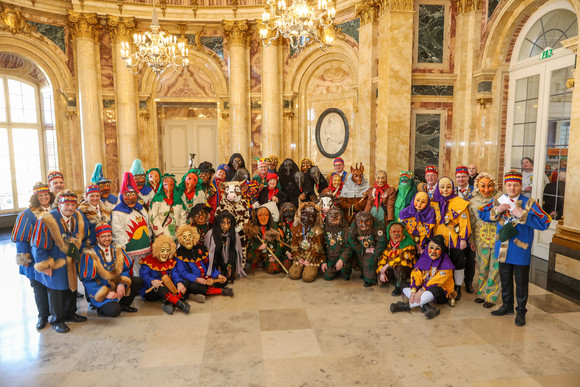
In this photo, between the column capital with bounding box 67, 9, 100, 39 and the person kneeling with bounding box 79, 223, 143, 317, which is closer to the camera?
the person kneeling with bounding box 79, 223, 143, 317

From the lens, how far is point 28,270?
4.44 m


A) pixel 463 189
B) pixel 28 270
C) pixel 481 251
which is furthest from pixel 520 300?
pixel 28 270

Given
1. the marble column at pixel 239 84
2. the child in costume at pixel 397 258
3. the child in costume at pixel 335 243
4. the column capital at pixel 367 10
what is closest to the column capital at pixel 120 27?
the marble column at pixel 239 84

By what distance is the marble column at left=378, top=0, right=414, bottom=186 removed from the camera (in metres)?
8.55

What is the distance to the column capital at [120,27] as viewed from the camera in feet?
36.5

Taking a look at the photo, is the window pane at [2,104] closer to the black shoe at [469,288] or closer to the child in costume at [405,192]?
the child in costume at [405,192]

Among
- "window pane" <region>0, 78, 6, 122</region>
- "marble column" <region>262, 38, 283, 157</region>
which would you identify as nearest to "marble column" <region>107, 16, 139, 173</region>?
"window pane" <region>0, 78, 6, 122</region>

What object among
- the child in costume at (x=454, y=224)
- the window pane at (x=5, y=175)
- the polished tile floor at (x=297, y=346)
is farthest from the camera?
the window pane at (x=5, y=175)

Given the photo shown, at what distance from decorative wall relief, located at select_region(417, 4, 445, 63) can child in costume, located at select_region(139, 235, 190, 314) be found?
22.9 feet

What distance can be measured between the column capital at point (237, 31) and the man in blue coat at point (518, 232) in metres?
9.39

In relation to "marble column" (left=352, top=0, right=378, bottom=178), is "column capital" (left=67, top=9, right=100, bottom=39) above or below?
above

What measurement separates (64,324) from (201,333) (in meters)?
1.64

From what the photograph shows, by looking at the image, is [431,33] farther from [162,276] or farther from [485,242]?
[162,276]

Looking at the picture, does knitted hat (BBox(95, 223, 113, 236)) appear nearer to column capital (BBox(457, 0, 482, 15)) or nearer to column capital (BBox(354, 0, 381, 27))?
column capital (BBox(354, 0, 381, 27))
